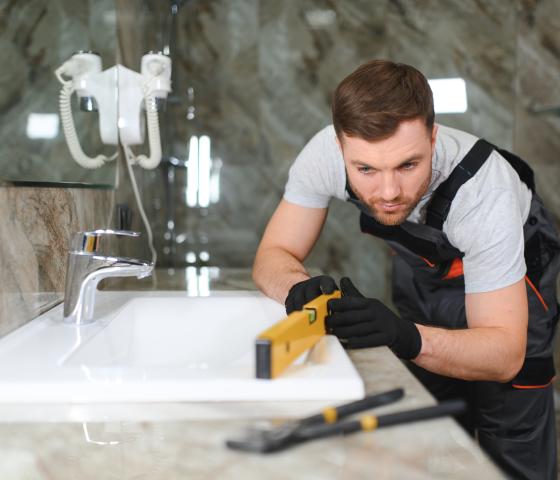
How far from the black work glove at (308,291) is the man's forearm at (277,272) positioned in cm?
15

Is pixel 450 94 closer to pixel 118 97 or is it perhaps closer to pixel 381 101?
pixel 118 97

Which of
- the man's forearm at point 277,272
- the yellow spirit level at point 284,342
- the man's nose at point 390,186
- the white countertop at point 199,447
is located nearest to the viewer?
the white countertop at point 199,447

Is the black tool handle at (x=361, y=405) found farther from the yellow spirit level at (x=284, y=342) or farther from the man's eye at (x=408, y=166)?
the man's eye at (x=408, y=166)

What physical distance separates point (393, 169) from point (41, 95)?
24.5 inches

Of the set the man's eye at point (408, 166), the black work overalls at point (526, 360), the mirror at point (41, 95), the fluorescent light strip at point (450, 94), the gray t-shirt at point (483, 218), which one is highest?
the fluorescent light strip at point (450, 94)

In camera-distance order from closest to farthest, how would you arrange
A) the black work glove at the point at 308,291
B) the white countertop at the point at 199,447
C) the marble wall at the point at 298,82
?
the white countertop at the point at 199,447
the black work glove at the point at 308,291
the marble wall at the point at 298,82

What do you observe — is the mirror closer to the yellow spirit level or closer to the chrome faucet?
the chrome faucet

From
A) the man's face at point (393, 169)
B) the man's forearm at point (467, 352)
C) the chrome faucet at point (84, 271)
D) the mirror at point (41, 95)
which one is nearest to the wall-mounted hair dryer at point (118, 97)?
the mirror at point (41, 95)

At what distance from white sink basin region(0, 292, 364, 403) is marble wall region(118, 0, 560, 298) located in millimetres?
1417

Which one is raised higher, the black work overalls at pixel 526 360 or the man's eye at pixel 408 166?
the man's eye at pixel 408 166

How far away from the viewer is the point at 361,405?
0.64 meters

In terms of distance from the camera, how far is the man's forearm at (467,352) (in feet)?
3.53

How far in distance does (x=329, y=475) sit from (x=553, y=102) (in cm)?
255

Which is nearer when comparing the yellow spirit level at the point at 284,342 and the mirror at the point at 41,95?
the yellow spirit level at the point at 284,342
